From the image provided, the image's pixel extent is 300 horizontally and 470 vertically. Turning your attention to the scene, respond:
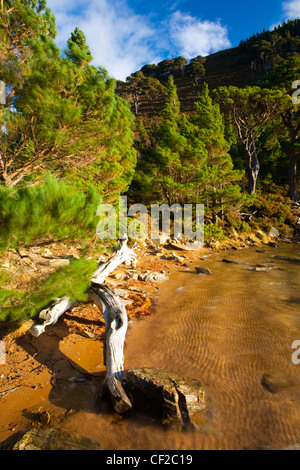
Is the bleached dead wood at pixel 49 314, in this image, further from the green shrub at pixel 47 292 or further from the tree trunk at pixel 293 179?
the tree trunk at pixel 293 179

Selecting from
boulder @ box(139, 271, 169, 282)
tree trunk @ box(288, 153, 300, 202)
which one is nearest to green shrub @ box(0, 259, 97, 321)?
boulder @ box(139, 271, 169, 282)

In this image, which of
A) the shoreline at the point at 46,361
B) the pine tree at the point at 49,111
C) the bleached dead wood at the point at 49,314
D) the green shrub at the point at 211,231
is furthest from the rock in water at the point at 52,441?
the green shrub at the point at 211,231

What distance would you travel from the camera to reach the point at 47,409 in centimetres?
221

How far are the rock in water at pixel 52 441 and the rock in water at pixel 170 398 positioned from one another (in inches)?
21.0

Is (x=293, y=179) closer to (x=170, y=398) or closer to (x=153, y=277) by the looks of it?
(x=153, y=277)

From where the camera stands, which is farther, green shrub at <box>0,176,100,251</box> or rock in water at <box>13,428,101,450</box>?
green shrub at <box>0,176,100,251</box>

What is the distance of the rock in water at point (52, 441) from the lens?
1.71 metres

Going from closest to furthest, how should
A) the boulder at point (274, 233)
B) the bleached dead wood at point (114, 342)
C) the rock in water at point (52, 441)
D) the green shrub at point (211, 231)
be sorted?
the rock in water at point (52, 441) < the bleached dead wood at point (114, 342) < the green shrub at point (211, 231) < the boulder at point (274, 233)

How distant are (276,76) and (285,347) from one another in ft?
69.5

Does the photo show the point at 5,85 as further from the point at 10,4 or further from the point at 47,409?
the point at 47,409

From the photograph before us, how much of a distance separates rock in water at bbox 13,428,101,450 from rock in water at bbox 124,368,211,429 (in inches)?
21.0

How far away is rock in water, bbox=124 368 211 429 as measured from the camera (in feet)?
6.69

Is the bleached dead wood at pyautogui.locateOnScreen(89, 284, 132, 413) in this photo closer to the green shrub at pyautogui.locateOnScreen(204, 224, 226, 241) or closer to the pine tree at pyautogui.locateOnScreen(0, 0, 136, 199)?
the pine tree at pyautogui.locateOnScreen(0, 0, 136, 199)

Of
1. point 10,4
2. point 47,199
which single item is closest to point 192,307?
point 47,199
